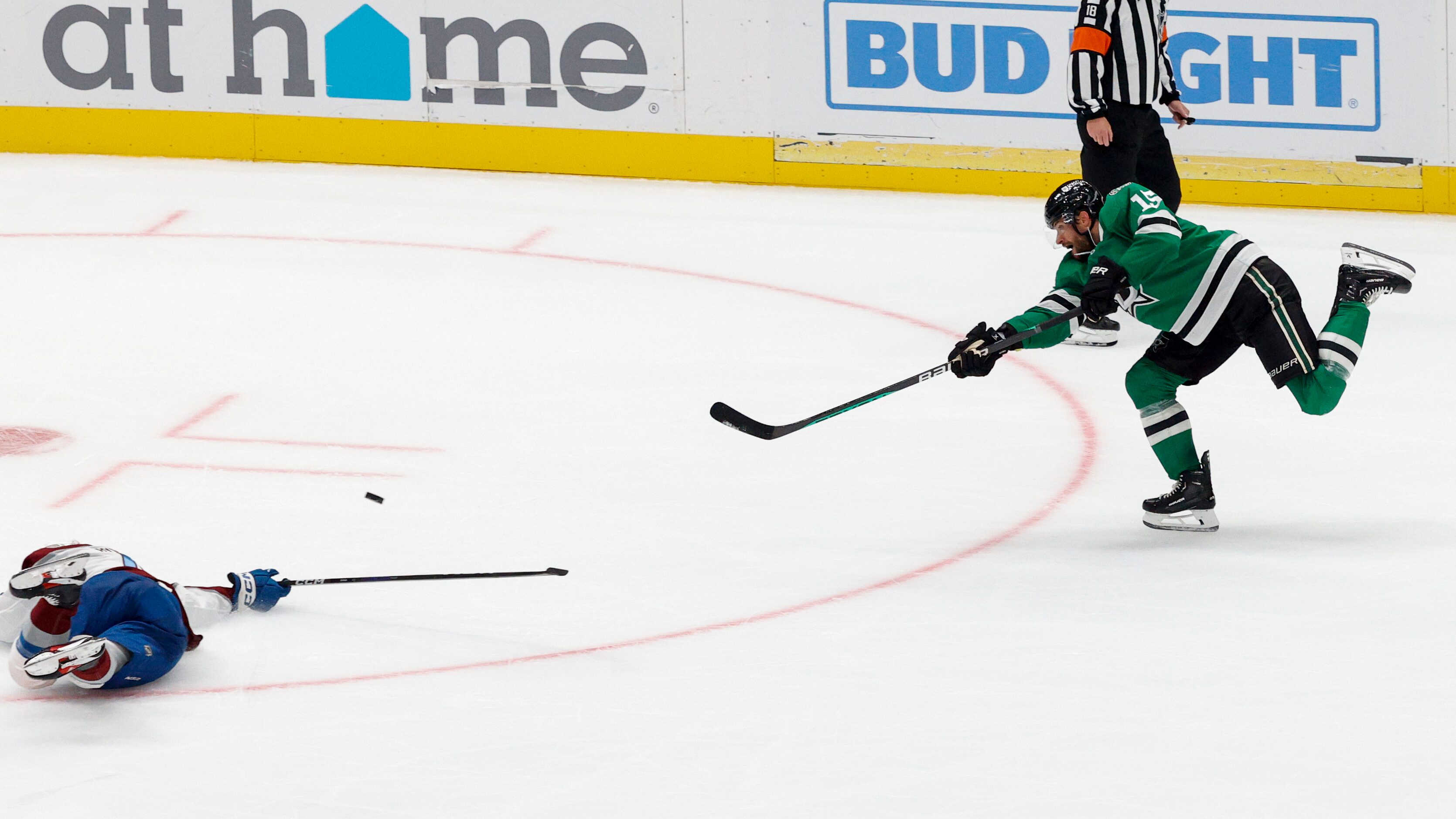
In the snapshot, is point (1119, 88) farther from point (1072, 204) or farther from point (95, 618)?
point (95, 618)

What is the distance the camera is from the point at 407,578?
12.7 feet

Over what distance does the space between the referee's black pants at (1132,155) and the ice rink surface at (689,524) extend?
595mm

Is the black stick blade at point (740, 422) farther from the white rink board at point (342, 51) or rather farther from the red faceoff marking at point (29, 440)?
the white rink board at point (342, 51)

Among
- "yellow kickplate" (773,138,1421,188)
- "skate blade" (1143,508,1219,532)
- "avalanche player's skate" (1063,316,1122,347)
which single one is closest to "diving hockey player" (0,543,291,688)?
"skate blade" (1143,508,1219,532)

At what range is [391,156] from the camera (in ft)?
28.3

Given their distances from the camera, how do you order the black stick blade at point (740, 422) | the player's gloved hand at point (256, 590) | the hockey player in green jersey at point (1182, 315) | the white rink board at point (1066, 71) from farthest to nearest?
the white rink board at point (1066, 71), the black stick blade at point (740, 422), the hockey player in green jersey at point (1182, 315), the player's gloved hand at point (256, 590)

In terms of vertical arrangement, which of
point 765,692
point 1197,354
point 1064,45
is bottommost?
point 765,692

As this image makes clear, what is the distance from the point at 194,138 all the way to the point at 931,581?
5.56 m

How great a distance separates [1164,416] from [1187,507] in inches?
8.9

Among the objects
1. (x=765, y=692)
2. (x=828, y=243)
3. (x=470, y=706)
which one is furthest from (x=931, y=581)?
(x=828, y=243)

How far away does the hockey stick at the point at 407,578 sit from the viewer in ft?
12.5

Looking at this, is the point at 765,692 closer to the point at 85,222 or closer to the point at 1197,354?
the point at 1197,354

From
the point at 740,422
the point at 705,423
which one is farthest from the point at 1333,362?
the point at 705,423

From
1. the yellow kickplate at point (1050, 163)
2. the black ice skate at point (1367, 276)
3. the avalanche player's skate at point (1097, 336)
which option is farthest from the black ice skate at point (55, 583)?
the yellow kickplate at point (1050, 163)
